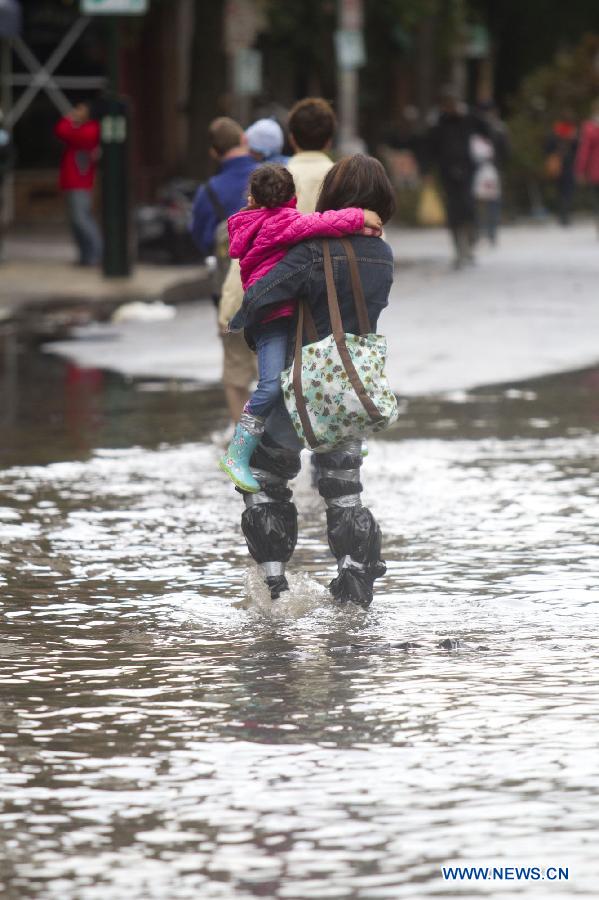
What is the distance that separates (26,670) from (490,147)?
23236 mm

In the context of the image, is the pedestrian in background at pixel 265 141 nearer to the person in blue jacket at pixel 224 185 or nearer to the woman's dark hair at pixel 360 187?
the person in blue jacket at pixel 224 185

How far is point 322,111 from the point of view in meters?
9.73

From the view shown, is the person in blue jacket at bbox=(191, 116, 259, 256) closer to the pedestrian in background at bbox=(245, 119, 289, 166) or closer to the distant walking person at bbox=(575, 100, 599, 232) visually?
the pedestrian in background at bbox=(245, 119, 289, 166)

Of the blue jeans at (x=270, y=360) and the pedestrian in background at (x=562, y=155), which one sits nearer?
the blue jeans at (x=270, y=360)

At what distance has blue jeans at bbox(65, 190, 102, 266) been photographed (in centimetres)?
2388

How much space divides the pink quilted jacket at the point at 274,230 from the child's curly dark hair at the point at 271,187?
35mm

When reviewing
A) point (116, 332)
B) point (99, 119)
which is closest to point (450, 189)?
point (99, 119)

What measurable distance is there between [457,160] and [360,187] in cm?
1719

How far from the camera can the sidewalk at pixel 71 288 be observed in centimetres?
2050

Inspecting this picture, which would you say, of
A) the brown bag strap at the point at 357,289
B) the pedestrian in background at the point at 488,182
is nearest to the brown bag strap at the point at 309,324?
the brown bag strap at the point at 357,289

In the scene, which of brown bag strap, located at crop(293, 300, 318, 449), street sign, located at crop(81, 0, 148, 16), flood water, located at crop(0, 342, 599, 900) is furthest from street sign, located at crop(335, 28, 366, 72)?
brown bag strap, located at crop(293, 300, 318, 449)

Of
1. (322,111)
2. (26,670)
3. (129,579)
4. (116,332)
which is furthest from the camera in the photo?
(116,332)

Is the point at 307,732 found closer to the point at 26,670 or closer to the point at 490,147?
the point at 26,670

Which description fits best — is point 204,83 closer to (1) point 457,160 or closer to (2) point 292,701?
(1) point 457,160
